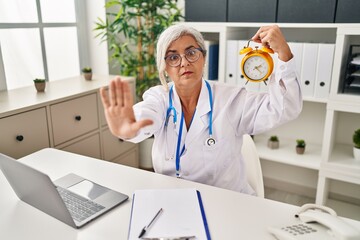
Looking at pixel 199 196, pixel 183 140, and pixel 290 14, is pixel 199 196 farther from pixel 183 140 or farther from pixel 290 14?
pixel 290 14

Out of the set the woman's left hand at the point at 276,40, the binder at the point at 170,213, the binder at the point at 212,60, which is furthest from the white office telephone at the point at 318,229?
the binder at the point at 212,60

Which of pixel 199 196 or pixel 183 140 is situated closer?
pixel 199 196

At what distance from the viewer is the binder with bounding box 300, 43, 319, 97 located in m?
2.09

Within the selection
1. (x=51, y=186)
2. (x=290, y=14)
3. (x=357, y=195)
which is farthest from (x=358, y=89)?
(x=51, y=186)

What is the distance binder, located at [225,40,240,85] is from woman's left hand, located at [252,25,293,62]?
3.82ft

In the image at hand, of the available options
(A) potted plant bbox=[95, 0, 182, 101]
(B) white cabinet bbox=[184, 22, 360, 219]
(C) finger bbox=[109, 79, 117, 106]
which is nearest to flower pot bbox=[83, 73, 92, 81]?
(A) potted plant bbox=[95, 0, 182, 101]

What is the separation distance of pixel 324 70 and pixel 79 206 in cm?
172

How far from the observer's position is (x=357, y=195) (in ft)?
8.16

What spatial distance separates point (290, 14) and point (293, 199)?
57.3 inches

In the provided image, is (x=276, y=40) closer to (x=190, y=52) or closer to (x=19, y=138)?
(x=190, y=52)

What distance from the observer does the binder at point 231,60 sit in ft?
7.72

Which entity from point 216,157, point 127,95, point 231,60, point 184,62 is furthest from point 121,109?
point 231,60

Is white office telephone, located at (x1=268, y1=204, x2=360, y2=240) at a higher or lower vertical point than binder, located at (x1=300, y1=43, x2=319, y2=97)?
lower

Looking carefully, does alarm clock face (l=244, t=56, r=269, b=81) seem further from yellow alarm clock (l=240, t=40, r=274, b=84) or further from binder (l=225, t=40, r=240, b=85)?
binder (l=225, t=40, r=240, b=85)
